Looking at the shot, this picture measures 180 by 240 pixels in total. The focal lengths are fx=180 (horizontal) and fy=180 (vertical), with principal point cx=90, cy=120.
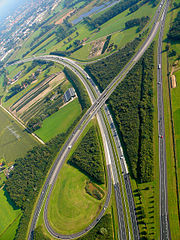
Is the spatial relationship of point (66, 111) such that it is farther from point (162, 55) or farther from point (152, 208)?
point (152, 208)

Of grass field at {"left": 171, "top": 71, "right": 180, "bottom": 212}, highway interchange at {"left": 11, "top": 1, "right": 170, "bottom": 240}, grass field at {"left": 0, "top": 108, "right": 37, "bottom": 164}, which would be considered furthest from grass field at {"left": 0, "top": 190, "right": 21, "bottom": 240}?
grass field at {"left": 171, "top": 71, "right": 180, "bottom": 212}

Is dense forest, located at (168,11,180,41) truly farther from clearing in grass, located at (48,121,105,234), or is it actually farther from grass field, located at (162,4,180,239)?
clearing in grass, located at (48,121,105,234)

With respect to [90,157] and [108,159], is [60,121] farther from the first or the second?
[108,159]

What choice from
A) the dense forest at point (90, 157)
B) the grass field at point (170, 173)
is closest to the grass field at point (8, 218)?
the dense forest at point (90, 157)

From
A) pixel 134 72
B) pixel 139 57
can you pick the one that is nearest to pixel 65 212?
pixel 134 72

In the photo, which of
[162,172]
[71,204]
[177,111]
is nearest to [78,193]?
[71,204]
